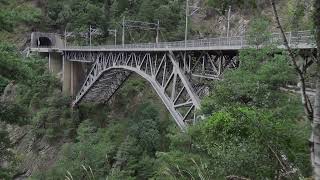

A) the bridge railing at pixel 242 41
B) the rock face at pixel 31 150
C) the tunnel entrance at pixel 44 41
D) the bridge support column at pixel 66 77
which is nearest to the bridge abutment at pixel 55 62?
the bridge support column at pixel 66 77

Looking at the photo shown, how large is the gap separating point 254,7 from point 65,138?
85.1 feet

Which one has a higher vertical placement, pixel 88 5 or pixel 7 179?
pixel 88 5

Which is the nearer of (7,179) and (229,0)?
(7,179)

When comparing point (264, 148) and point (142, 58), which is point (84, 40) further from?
point (264, 148)

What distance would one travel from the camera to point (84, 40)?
63.4 metres

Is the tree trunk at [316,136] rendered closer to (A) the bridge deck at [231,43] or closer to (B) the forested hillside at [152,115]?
(B) the forested hillside at [152,115]

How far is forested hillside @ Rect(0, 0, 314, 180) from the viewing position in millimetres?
10570

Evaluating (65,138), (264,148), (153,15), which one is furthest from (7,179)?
(153,15)

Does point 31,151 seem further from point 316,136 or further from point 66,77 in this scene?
point 316,136

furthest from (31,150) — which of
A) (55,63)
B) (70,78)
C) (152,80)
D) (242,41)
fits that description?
(242,41)

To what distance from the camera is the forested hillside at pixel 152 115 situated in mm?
10570

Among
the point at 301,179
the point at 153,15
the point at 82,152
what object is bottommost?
the point at 82,152

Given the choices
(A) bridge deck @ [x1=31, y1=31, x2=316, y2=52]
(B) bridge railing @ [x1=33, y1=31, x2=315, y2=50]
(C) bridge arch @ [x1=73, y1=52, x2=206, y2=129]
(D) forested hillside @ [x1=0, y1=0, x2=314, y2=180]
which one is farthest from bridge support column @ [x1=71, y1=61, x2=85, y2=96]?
(B) bridge railing @ [x1=33, y1=31, x2=315, y2=50]

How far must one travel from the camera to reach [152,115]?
1398 inches
